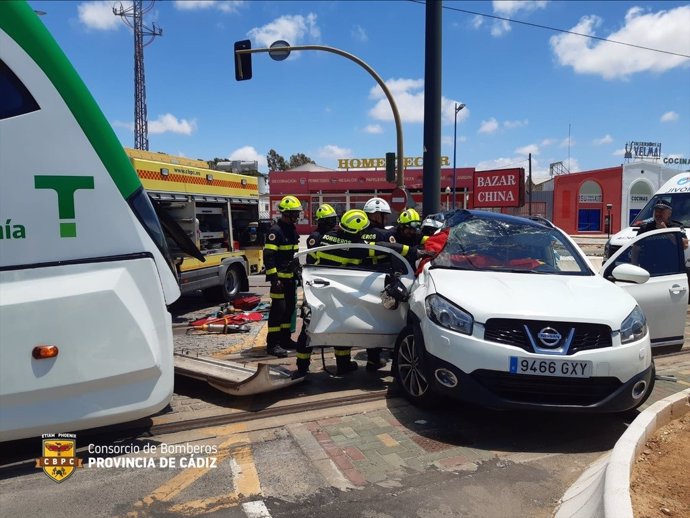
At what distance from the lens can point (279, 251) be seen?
21.0 feet

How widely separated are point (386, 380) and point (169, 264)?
8.77ft

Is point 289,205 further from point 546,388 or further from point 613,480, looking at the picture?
point 613,480

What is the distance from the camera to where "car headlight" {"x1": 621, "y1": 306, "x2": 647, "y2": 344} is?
375 cm

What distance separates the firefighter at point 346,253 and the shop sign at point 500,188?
14736mm

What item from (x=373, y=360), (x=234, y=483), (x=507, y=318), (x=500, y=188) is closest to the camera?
(x=234, y=483)

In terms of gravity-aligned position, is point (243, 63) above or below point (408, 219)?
above

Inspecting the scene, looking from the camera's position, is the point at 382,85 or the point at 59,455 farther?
the point at 382,85

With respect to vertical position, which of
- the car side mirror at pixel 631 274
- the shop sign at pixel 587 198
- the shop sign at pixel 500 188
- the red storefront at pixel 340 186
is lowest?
the car side mirror at pixel 631 274

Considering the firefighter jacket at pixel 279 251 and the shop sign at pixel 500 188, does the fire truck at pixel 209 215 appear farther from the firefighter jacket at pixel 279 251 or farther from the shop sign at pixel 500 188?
the shop sign at pixel 500 188

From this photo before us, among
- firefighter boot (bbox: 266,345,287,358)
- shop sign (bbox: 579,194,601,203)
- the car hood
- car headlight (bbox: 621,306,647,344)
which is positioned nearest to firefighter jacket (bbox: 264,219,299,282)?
firefighter boot (bbox: 266,345,287,358)

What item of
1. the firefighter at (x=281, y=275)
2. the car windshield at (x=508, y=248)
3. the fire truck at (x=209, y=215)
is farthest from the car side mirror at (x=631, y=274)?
the fire truck at (x=209, y=215)

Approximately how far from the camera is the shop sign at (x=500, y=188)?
18922mm

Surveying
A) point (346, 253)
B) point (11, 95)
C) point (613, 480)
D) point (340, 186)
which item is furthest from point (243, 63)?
point (340, 186)

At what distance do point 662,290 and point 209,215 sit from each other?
7.72 meters
